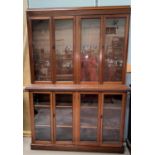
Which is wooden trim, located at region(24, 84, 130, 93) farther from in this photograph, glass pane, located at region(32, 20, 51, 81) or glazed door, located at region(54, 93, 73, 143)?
glass pane, located at region(32, 20, 51, 81)

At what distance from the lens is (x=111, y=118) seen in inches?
98.1

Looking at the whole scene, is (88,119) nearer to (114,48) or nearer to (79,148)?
(79,148)

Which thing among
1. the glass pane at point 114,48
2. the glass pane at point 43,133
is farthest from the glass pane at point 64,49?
the glass pane at point 43,133

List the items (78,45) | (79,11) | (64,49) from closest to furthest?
(79,11), (78,45), (64,49)

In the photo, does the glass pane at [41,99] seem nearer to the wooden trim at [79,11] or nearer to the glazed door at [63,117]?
the glazed door at [63,117]

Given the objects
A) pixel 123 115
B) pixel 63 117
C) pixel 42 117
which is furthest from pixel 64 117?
pixel 123 115

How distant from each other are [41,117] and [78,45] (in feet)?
4.10

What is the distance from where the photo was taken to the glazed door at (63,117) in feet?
8.13

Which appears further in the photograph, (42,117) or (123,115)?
(42,117)

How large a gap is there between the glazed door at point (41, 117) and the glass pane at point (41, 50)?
12.5 inches

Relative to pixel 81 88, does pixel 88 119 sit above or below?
below

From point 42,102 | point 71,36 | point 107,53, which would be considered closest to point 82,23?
point 71,36

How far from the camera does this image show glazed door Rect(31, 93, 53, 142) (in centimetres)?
250

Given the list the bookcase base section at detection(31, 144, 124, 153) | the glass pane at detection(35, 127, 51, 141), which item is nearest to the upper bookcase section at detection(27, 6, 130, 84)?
the glass pane at detection(35, 127, 51, 141)
